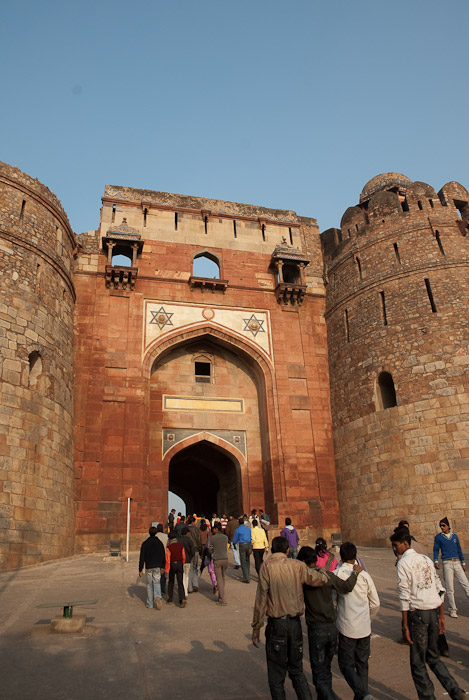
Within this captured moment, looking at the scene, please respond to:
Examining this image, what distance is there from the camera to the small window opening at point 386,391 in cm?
1553

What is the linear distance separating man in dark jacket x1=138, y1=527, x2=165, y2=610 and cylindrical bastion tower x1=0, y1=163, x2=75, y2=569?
15.2ft

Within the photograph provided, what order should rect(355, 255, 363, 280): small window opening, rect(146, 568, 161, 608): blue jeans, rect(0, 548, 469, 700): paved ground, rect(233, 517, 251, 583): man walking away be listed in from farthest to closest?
rect(355, 255, 363, 280): small window opening, rect(233, 517, 251, 583): man walking away, rect(146, 568, 161, 608): blue jeans, rect(0, 548, 469, 700): paved ground

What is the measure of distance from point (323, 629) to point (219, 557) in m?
4.26

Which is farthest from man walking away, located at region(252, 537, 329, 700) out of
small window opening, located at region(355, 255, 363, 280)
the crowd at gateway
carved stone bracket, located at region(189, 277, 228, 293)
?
carved stone bracket, located at region(189, 277, 228, 293)

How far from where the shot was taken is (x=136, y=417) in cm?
1563

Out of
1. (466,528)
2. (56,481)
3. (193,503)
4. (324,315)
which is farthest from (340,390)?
(193,503)

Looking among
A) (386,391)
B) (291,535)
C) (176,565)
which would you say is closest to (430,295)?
(386,391)

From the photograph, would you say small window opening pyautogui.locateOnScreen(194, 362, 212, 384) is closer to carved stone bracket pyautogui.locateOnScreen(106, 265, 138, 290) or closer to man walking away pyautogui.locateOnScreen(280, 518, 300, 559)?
carved stone bracket pyautogui.locateOnScreen(106, 265, 138, 290)

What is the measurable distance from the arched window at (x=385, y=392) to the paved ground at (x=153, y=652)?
8015mm

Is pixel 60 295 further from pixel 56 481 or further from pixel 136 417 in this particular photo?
pixel 56 481

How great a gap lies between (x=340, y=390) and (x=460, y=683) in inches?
519

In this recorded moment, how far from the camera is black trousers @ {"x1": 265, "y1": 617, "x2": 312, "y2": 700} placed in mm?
3559

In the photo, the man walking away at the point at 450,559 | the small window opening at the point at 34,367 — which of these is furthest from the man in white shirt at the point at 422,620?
the small window opening at the point at 34,367

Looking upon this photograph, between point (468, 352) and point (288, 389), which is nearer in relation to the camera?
point (468, 352)
